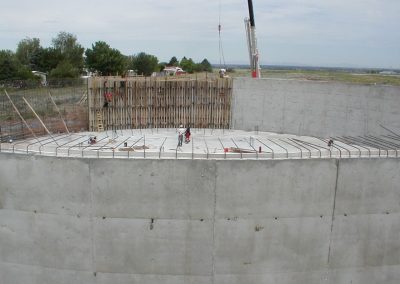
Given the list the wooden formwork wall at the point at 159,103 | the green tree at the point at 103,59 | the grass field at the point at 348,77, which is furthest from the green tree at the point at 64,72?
the wooden formwork wall at the point at 159,103

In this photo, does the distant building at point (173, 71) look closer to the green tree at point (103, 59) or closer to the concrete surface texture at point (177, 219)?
the green tree at point (103, 59)

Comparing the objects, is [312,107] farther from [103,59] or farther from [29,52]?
[29,52]

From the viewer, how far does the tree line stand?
3200 centimetres

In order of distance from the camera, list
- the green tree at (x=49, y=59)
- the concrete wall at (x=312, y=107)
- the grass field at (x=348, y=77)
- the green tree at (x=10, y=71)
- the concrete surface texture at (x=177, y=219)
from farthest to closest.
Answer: the green tree at (x=49, y=59)
the green tree at (x=10, y=71)
the grass field at (x=348, y=77)
the concrete wall at (x=312, y=107)
the concrete surface texture at (x=177, y=219)

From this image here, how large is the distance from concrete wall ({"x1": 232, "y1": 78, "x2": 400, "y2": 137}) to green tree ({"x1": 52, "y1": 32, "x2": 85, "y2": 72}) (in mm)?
25410

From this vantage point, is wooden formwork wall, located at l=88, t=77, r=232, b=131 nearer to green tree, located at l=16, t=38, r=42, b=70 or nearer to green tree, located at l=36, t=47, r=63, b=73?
green tree, located at l=36, t=47, r=63, b=73

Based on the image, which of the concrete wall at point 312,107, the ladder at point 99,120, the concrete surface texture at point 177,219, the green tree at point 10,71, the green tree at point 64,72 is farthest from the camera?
the green tree at point 64,72

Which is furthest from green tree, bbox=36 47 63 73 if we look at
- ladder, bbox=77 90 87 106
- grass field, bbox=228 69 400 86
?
ladder, bbox=77 90 87 106

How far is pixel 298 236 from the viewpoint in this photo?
984 cm

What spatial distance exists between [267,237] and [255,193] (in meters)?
1.07

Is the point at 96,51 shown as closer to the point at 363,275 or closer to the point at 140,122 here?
the point at 140,122

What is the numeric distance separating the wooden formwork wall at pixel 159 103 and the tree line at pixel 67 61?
49.5 ft

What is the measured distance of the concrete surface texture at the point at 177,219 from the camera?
952 centimetres

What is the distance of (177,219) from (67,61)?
30736 millimetres
